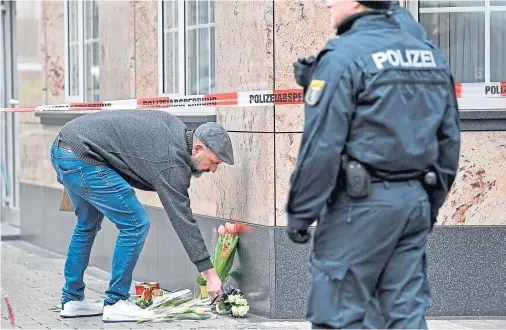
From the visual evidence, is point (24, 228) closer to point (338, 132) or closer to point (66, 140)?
point (66, 140)

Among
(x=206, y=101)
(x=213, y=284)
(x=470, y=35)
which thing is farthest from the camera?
(x=206, y=101)

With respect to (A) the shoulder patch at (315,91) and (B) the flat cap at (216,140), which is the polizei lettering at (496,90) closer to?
(B) the flat cap at (216,140)

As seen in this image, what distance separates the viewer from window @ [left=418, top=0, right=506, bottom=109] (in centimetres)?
788

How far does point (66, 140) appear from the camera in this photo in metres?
7.58

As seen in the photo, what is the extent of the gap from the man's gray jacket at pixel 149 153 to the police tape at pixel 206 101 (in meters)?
0.57

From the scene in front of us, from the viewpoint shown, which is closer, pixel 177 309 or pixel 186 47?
pixel 177 309

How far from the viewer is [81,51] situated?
11.8 metres

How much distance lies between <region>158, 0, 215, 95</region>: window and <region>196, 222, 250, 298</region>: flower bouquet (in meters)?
1.33

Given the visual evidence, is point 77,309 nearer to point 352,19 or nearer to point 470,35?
point 470,35

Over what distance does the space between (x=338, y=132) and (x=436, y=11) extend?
358 cm

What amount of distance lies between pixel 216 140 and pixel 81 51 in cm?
496

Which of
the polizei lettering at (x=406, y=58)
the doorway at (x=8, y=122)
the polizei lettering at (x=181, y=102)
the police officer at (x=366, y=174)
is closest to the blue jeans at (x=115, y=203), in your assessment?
the polizei lettering at (x=181, y=102)

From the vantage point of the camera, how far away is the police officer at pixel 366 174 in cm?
461

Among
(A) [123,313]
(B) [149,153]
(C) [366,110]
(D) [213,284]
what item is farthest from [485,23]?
(C) [366,110]
